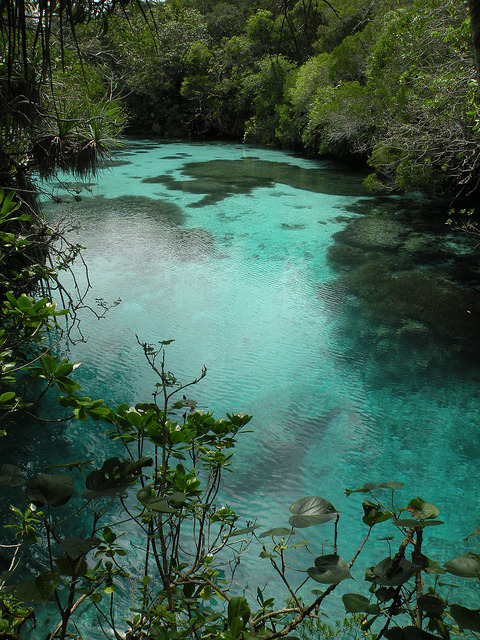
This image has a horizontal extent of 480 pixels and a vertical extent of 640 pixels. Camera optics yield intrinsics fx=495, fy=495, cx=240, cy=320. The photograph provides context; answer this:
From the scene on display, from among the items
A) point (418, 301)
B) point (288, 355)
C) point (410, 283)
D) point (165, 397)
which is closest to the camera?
point (165, 397)

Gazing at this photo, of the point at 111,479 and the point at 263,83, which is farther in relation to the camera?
the point at 263,83

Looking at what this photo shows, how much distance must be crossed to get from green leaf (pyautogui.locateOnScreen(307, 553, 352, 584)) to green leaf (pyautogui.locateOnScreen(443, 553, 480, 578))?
16 cm

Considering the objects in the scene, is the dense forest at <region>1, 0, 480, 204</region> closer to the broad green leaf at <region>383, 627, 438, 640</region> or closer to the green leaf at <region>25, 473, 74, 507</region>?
the green leaf at <region>25, 473, 74, 507</region>

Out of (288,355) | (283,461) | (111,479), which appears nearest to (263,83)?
(288,355)

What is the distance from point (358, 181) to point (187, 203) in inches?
179

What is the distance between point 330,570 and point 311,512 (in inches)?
4.4

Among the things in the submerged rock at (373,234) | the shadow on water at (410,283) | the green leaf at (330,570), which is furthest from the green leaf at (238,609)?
the submerged rock at (373,234)

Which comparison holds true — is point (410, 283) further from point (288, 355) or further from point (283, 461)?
point (283, 461)

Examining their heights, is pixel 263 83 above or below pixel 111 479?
above

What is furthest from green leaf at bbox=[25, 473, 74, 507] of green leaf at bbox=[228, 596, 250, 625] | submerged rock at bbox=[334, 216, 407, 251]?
submerged rock at bbox=[334, 216, 407, 251]

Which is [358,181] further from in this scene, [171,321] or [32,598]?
[32,598]

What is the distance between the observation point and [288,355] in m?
4.20

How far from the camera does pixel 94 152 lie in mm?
3258

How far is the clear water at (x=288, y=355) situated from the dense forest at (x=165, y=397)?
0.21 m
